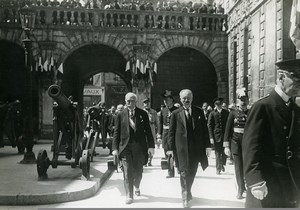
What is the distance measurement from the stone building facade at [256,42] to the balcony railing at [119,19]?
4.18 feet

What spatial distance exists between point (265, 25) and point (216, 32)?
6605 mm

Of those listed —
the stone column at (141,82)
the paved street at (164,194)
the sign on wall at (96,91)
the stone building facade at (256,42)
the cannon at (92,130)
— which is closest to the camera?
the paved street at (164,194)

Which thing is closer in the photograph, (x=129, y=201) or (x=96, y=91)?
(x=129, y=201)

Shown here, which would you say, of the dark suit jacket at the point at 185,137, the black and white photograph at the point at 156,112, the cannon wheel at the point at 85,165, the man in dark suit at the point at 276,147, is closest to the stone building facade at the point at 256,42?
the black and white photograph at the point at 156,112

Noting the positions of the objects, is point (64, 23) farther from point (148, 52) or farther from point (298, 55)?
point (298, 55)

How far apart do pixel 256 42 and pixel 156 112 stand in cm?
438

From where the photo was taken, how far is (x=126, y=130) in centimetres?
763

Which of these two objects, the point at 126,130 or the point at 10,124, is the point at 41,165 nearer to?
the point at 126,130

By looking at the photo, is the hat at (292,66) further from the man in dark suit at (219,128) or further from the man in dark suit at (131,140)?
the man in dark suit at (219,128)

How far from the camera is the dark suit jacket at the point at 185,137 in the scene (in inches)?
282

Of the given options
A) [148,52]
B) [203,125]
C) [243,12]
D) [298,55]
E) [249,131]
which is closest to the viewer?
[249,131]

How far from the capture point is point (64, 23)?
64.6 ft

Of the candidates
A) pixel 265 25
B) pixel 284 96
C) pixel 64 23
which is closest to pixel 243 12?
pixel 265 25

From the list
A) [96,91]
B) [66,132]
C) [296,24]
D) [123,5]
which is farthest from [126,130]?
[96,91]
